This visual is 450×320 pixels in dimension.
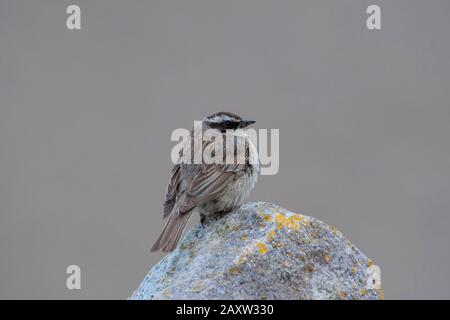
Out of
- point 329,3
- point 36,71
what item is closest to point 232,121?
point 36,71

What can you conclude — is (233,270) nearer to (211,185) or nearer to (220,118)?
(211,185)

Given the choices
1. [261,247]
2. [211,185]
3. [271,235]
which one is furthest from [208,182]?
[261,247]

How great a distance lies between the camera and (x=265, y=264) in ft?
19.6

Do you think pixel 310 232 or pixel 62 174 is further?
pixel 62 174

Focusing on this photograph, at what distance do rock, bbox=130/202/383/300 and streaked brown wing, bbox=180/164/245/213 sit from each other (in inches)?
21.5

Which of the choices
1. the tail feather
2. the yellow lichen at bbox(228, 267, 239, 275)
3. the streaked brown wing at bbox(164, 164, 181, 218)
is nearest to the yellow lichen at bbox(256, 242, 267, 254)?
the yellow lichen at bbox(228, 267, 239, 275)

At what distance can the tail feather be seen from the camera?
6797 mm

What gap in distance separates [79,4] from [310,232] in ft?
39.6

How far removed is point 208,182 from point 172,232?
73 centimetres

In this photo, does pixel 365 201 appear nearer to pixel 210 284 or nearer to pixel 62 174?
pixel 62 174

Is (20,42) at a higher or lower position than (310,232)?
higher

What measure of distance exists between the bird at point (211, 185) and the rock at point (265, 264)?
48 centimetres

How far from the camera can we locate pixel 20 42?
16766mm

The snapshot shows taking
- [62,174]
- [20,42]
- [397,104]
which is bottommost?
[62,174]
